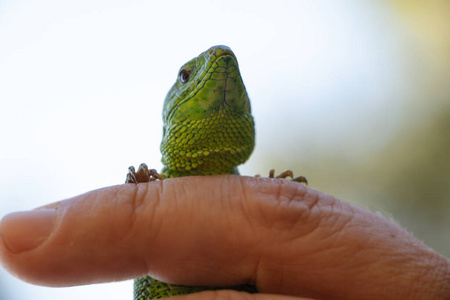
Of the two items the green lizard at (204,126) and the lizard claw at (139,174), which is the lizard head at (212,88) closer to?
the green lizard at (204,126)

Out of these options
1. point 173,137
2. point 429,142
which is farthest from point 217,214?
point 429,142

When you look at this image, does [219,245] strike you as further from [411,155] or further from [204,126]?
[411,155]

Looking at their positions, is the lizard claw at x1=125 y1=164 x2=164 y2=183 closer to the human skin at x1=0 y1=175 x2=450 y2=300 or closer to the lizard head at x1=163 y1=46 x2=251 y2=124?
the human skin at x1=0 y1=175 x2=450 y2=300

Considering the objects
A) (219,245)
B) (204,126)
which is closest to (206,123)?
(204,126)

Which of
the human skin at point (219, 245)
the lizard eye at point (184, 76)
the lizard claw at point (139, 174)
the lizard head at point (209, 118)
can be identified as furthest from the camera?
the lizard eye at point (184, 76)

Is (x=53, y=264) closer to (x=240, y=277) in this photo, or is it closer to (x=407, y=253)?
(x=240, y=277)

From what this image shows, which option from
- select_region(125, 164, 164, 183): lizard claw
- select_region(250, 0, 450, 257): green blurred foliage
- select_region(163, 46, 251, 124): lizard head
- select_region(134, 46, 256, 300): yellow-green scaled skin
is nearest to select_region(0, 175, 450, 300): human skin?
select_region(125, 164, 164, 183): lizard claw

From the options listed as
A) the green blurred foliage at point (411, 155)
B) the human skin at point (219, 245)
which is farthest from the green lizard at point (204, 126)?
the green blurred foliage at point (411, 155)
